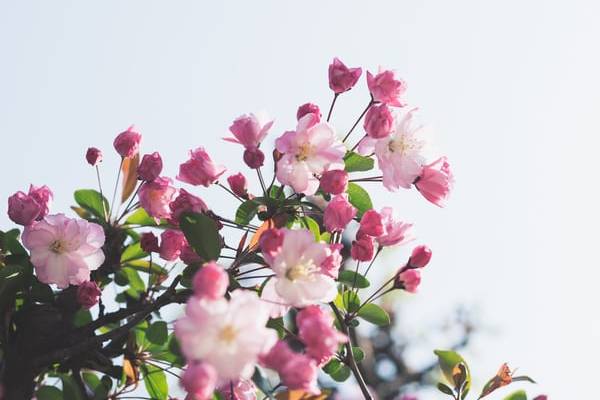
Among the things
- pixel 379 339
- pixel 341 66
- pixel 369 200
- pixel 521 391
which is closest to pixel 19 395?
pixel 369 200

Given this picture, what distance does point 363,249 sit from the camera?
5.55 ft

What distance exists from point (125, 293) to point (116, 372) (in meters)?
0.41

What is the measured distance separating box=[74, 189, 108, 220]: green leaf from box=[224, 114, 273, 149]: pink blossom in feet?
2.20

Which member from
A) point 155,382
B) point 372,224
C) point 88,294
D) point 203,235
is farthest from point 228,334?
point 155,382

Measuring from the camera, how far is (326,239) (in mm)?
1801

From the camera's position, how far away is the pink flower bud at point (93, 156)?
84.1 inches

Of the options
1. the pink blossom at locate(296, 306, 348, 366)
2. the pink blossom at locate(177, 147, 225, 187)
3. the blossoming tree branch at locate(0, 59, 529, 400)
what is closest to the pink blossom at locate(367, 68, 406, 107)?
the blossoming tree branch at locate(0, 59, 529, 400)

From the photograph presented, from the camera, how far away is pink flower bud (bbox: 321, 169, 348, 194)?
1.59m

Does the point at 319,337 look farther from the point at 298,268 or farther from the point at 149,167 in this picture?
the point at 149,167

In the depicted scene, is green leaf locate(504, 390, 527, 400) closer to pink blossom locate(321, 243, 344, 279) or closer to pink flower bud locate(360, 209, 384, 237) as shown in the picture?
pink flower bud locate(360, 209, 384, 237)

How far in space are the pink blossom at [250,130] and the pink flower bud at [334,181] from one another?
0.52 ft

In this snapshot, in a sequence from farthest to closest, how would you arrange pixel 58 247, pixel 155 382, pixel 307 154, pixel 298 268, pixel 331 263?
pixel 155 382 → pixel 58 247 → pixel 307 154 → pixel 331 263 → pixel 298 268

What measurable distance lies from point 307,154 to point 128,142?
2.01 ft

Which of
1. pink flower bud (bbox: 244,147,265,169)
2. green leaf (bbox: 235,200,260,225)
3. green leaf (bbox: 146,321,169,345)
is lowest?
green leaf (bbox: 146,321,169,345)
